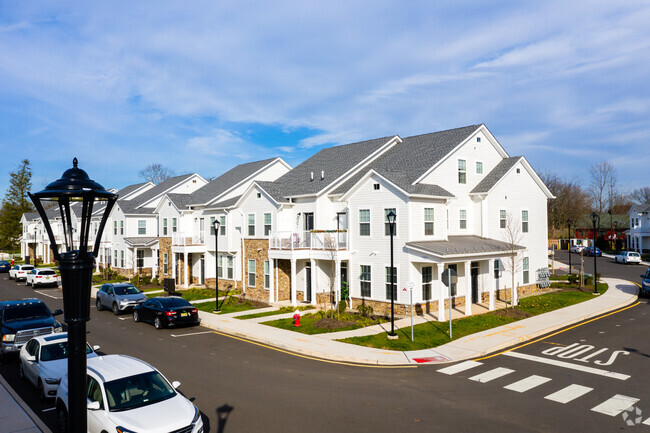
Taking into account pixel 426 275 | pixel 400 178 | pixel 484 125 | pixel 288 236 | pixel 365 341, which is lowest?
pixel 365 341

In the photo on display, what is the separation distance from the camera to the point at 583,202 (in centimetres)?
8381

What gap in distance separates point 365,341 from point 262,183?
15.4 meters

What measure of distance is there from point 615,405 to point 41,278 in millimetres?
43736

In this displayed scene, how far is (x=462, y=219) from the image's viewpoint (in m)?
26.8

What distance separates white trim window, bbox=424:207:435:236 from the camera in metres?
23.2

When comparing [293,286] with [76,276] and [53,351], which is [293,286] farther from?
[76,276]

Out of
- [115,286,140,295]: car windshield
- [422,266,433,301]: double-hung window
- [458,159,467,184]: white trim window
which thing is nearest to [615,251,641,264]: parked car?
[458,159,467,184]: white trim window

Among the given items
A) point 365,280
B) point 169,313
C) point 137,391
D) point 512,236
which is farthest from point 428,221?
point 137,391

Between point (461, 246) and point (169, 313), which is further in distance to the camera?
point (461, 246)

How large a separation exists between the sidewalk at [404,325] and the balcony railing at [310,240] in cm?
495

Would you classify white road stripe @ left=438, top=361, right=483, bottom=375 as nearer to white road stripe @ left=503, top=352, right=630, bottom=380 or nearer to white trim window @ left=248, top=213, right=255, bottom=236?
white road stripe @ left=503, top=352, right=630, bottom=380

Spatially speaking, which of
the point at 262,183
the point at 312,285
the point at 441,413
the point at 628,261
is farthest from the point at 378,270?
the point at 628,261

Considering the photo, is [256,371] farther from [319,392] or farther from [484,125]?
[484,125]

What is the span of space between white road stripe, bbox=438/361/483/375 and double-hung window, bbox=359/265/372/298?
31.2ft
